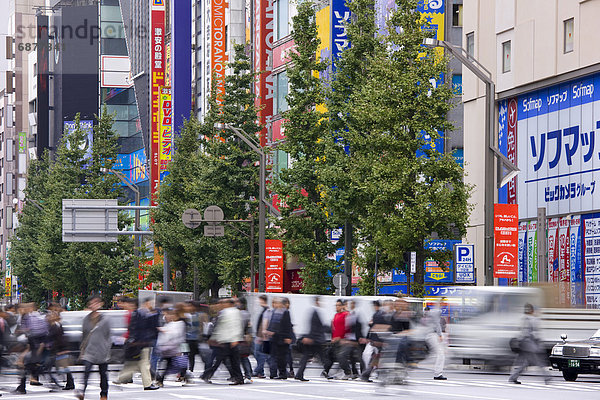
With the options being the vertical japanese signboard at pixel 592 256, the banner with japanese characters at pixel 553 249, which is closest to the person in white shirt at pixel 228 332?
the vertical japanese signboard at pixel 592 256

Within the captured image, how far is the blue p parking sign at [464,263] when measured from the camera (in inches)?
1636

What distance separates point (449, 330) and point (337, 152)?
34.4ft

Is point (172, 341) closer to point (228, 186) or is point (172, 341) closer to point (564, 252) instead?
point (564, 252)

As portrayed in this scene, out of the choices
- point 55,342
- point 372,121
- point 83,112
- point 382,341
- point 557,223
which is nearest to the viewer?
point 382,341

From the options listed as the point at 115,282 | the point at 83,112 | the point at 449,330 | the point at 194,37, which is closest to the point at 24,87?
the point at 83,112

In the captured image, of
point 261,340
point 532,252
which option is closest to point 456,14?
point 532,252

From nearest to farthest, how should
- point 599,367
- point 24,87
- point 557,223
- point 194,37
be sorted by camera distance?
1. point 599,367
2. point 557,223
3. point 194,37
4. point 24,87

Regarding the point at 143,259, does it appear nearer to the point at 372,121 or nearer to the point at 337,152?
the point at 337,152

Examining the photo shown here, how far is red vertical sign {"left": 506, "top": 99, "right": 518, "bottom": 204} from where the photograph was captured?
137ft

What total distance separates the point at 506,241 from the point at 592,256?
7.09 metres

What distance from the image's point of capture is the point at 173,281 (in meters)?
66.8

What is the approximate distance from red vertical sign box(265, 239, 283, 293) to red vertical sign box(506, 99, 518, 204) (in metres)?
8.59

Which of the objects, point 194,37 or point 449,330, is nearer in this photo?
point 449,330

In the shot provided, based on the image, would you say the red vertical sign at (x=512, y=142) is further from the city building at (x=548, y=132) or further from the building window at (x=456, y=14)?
the building window at (x=456, y=14)
